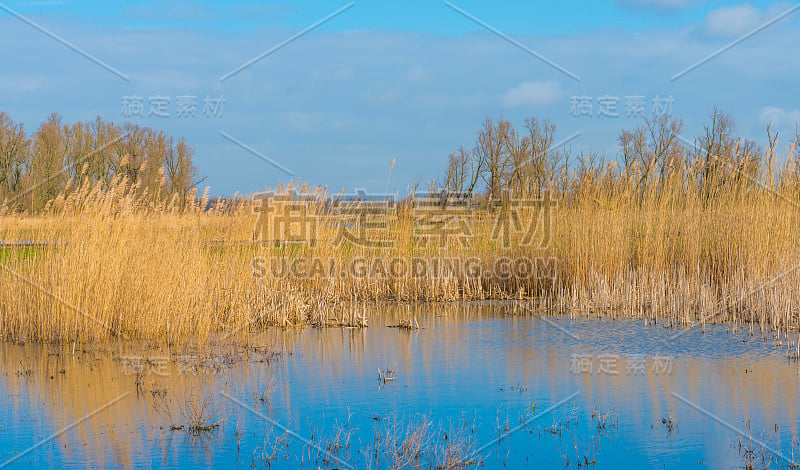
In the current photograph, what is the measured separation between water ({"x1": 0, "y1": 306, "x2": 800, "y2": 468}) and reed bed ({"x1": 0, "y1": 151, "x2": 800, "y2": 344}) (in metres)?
0.67

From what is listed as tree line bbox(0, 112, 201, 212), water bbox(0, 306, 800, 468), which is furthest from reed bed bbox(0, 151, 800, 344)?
tree line bbox(0, 112, 201, 212)

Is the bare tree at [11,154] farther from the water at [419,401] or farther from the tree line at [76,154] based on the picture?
the water at [419,401]

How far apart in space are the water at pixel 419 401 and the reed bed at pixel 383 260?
26.4 inches

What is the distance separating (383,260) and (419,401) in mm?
6038

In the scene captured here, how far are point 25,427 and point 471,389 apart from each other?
3.43m

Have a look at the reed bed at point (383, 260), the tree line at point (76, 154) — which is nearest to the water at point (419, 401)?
the reed bed at point (383, 260)

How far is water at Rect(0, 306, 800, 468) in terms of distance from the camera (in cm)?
462

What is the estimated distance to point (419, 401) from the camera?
584cm

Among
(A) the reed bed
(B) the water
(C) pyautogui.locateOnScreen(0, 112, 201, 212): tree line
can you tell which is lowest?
(B) the water

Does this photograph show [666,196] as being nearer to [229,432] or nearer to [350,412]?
[350,412]

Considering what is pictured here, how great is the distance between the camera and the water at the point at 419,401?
15.2ft

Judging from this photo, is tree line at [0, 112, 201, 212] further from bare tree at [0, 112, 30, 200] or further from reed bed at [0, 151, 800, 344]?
reed bed at [0, 151, 800, 344]

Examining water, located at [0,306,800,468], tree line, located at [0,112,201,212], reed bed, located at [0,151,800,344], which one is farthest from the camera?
tree line, located at [0,112,201,212]

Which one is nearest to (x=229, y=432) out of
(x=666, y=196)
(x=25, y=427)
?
(x=25, y=427)
